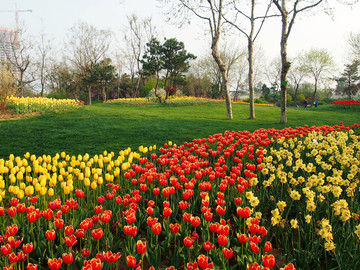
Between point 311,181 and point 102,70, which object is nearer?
point 311,181

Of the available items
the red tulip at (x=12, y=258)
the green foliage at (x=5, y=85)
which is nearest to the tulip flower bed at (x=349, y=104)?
the green foliage at (x=5, y=85)

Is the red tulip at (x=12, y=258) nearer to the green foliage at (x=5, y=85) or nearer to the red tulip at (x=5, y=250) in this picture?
the red tulip at (x=5, y=250)

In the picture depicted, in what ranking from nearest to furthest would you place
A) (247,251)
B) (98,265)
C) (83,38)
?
(98,265) → (247,251) → (83,38)

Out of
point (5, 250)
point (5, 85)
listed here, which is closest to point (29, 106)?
point (5, 85)

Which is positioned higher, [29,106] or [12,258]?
[29,106]

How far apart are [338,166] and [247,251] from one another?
10.6 feet

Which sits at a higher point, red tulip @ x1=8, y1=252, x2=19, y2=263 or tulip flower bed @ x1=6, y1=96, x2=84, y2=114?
tulip flower bed @ x1=6, y1=96, x2=84, y2=114

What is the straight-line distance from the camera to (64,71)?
40094mm

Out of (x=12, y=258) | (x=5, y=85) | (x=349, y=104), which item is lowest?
(x=12, y=258)

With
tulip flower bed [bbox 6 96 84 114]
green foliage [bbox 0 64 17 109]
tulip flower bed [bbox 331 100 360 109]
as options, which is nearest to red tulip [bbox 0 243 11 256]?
tulip flower bed [bbox 6 96 84 114]

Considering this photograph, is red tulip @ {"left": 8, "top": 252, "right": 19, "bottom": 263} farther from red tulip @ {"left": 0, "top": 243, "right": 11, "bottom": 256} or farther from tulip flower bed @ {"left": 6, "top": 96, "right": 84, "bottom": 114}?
tulip flower bed @ {"left": 6, "top": 96, "right": 84, "bottom": 114}

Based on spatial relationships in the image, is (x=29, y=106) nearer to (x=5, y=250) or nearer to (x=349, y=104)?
(x=5, y=250)

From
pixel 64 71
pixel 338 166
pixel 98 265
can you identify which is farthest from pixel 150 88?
pixel 98 265

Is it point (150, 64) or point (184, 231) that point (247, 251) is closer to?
point (184, 231)
